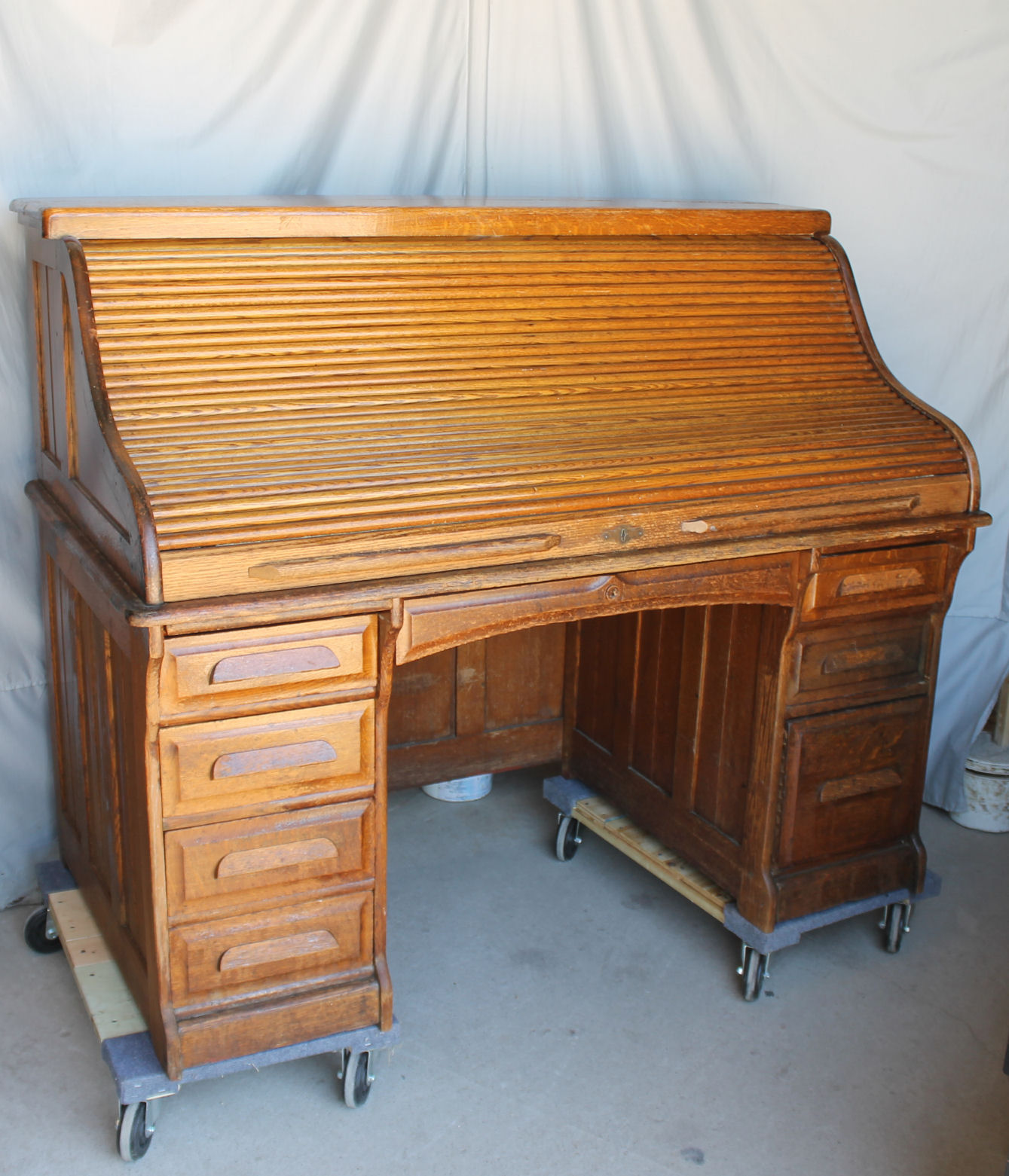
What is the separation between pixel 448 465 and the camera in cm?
224

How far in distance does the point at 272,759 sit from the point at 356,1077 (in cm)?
70

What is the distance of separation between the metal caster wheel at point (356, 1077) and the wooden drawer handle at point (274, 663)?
78 centimetres

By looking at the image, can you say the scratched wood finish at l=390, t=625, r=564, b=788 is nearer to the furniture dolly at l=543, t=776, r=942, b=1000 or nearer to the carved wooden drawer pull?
the furniture dolly at l=543, t=776, r=942, b=1000

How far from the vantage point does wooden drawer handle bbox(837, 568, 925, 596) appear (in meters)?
2.67

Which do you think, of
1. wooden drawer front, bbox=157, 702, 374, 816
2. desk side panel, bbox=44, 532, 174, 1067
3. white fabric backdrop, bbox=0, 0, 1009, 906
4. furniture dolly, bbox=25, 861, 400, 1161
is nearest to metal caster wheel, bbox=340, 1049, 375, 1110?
furniture dolly, bbox=25, 861, 400, 1161

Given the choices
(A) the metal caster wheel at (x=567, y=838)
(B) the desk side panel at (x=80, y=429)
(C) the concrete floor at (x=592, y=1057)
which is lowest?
(C) the concrete floor at (x=592, y=1057)

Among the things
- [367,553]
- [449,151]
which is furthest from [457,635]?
[449,151]

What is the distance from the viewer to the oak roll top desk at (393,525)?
84.2 inches

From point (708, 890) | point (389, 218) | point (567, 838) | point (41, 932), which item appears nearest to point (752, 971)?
point (708, 890)

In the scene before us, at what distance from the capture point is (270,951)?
2.32m

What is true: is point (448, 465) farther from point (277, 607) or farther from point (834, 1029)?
point (834, 1029)

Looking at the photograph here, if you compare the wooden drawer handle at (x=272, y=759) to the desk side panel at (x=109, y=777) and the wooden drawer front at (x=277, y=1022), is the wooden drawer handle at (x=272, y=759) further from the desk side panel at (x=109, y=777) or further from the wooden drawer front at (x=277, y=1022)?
the wooden drawer front at (x=277, y=1022)

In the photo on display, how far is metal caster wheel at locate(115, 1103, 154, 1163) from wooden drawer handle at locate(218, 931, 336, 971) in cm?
31

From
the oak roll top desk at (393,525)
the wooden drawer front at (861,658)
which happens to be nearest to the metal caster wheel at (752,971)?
the oak roll top desk at (393,525)
